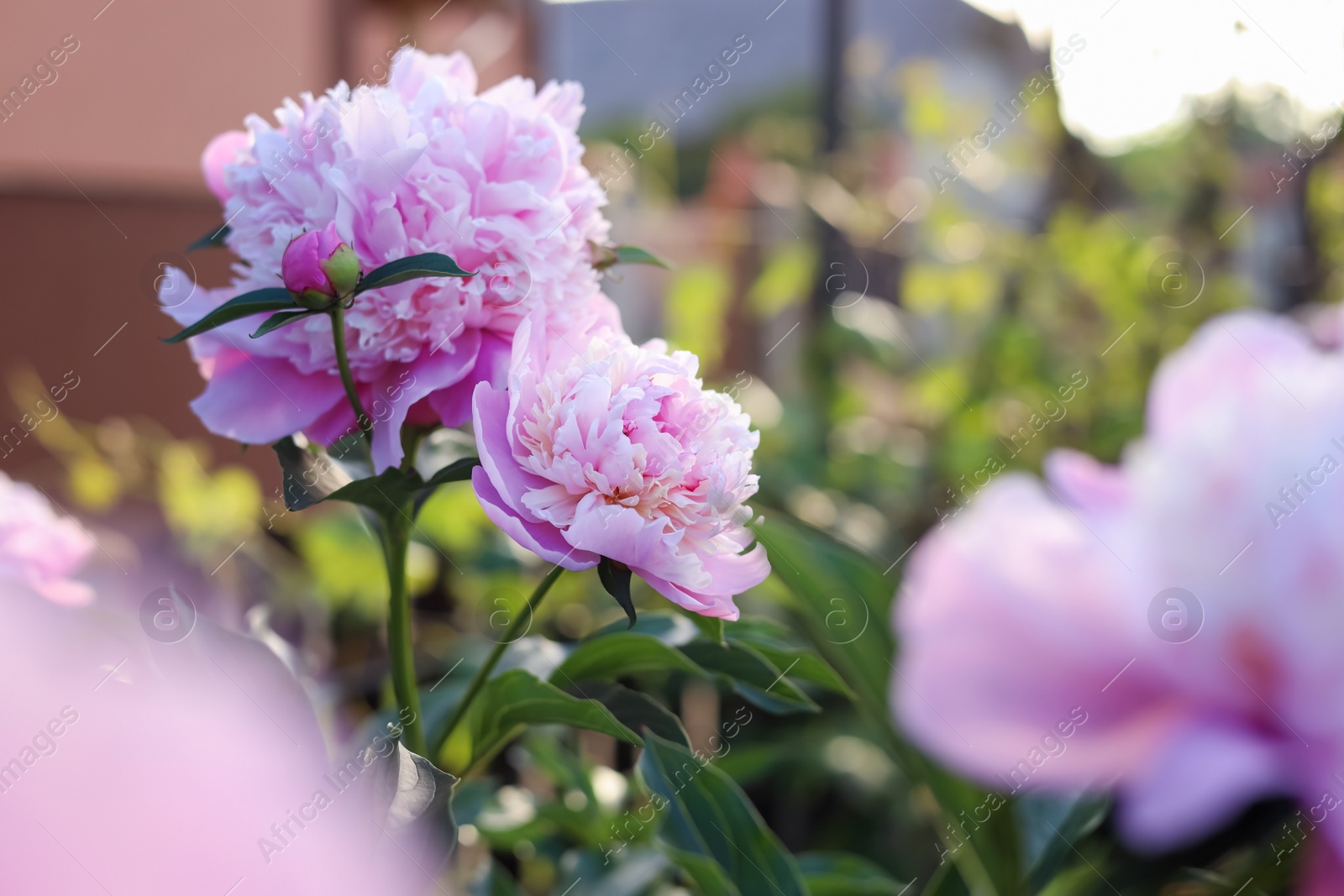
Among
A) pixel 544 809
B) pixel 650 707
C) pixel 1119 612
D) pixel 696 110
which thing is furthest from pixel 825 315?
pixel 696 110

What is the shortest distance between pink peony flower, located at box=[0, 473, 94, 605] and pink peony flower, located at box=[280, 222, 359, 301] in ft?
0.58

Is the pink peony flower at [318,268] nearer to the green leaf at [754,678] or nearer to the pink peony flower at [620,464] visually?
the pink peony flower at [620,464]

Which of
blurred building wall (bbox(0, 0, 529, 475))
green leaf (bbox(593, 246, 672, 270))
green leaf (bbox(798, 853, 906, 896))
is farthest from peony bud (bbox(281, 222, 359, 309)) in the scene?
blurred building wall (bbox(0, 0, 529, 475))

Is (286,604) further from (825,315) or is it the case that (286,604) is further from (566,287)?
(566,287)

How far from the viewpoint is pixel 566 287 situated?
389 millimetres

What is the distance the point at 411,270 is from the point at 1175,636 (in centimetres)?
27

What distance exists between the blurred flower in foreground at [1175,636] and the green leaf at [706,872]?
11.0 inches

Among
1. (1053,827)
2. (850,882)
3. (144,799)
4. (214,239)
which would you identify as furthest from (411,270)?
(850,882)

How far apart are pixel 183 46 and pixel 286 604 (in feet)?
3.98

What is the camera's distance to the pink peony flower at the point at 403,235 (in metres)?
0.37

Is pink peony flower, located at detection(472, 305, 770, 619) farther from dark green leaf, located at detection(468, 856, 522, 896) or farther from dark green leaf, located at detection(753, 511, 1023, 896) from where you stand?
dark green leaf, located at detection(468, 856, 522, 896)

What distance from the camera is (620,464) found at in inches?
13.2

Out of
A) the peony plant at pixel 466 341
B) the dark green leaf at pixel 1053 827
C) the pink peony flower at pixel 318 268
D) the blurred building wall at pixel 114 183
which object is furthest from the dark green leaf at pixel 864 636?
the blurred building wall at pixel 114 183

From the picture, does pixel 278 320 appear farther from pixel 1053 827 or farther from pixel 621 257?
pixel 1053 827
